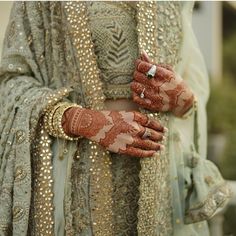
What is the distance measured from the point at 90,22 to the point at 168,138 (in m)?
0.32

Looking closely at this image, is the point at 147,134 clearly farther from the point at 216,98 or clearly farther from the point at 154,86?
the point at 216,98

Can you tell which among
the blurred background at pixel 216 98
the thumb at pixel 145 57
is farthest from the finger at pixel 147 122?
the blurred background at pixel 216 98

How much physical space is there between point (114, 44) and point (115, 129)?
194mm

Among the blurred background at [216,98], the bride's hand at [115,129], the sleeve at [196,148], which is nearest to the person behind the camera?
the bride's hand at [115,129]

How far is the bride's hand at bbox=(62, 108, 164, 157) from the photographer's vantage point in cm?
134

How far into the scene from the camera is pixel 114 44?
55.1 inches

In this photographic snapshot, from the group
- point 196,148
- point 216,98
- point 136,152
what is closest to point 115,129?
point 136,152

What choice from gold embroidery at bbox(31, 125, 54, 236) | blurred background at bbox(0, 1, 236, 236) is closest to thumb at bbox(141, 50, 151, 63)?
gold embroidery at bbox(31, 125, 54, 236)

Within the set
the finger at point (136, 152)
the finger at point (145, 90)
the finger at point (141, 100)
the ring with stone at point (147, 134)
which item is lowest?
the finger at point (136, 152)

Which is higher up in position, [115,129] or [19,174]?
[115,129]

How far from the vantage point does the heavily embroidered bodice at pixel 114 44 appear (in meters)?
1.40

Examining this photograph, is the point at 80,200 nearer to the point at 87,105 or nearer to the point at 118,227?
the point at 118,227

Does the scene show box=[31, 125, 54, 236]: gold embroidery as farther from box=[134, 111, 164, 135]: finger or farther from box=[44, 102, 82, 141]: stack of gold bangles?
box=[134, 111, 164, 135]: finger

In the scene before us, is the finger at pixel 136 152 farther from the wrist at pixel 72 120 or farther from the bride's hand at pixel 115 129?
the wrist at pixel 72 120
